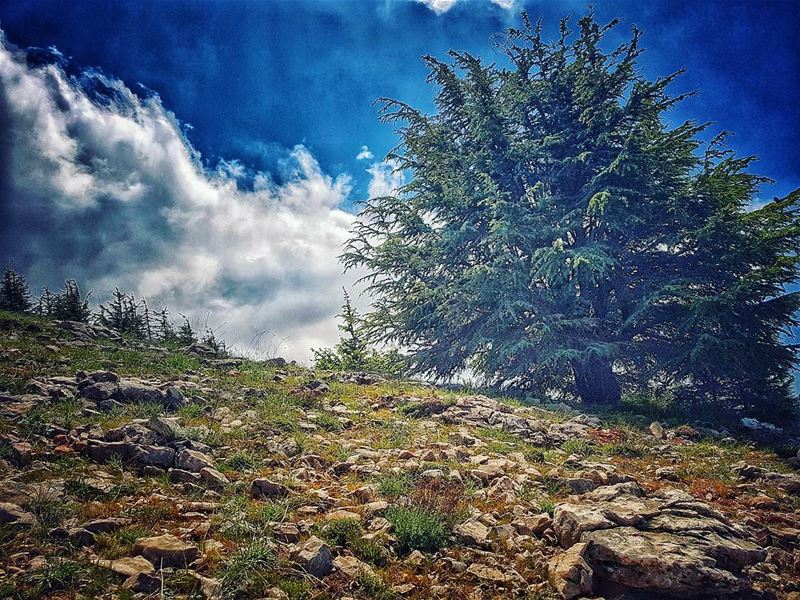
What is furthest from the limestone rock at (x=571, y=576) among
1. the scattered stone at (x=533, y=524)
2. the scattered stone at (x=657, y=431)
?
the scattered stone at (x=657, y=431)

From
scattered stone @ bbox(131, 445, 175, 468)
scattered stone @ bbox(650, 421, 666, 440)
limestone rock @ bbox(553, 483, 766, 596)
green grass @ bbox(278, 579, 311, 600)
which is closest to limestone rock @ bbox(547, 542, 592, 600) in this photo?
limestone rock @ bbox(553, 483, 766, 596)

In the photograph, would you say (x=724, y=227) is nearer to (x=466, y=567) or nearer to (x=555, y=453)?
(x=555, y=453)

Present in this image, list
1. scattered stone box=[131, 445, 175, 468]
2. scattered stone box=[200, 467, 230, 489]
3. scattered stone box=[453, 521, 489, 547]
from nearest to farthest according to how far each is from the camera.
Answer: scattered stone box=[453, 521, 489, 547]
scattered stone box=[200, 467, 230, 489]
scattered stone box=[131, 445, 175, 468]

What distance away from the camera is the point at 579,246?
14750 mm

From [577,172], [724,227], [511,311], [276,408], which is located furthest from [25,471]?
[577,172]

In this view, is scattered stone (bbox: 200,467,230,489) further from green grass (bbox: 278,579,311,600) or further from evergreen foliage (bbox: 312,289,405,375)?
evergreen foliage (bbox: 312,289,405,375)

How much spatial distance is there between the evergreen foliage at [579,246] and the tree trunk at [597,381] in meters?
0.05

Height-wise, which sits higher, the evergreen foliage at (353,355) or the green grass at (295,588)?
the evergreen foliage at (353,355)

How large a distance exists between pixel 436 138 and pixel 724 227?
34.3ft

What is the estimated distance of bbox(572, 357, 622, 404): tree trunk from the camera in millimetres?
14016

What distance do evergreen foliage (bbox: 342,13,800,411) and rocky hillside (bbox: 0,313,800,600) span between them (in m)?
5.39

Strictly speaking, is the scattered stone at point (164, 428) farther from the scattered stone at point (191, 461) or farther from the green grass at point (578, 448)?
the green grass at point (578, 448)

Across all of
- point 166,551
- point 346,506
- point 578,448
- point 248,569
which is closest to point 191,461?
point 166,551

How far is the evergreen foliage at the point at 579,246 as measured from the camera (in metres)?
11.6
